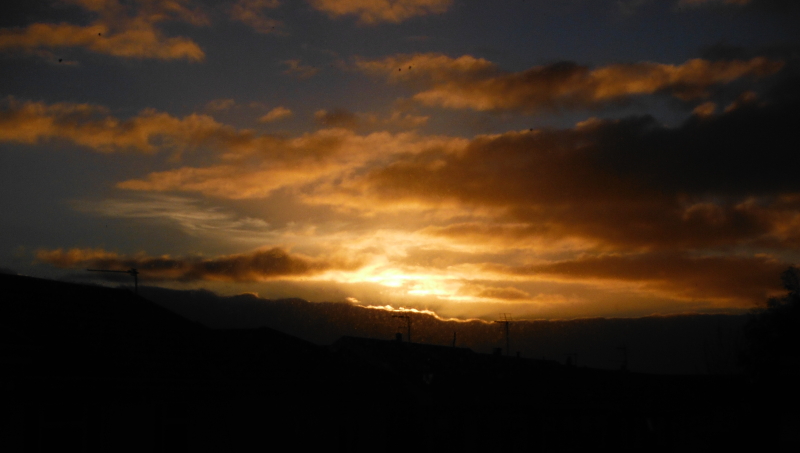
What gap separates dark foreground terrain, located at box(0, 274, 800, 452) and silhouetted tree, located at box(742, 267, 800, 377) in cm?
634

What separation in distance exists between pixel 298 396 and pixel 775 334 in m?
41.7

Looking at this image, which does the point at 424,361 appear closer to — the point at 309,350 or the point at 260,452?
the point at 309,350

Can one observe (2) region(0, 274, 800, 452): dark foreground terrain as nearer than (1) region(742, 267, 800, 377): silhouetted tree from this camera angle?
Yes

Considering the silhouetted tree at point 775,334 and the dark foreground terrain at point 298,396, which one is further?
the silhouetted tree at point 775,334

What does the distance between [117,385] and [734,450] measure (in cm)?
3412

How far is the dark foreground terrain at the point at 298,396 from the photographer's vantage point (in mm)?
16719

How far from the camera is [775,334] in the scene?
166 ft

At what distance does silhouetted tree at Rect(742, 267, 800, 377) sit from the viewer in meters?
49.4

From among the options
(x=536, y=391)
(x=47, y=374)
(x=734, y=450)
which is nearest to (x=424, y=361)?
(x=536, y=391)

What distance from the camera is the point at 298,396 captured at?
23875 millimetres

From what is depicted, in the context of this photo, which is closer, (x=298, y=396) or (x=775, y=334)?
(x=298, y=396)

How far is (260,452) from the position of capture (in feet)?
71.3

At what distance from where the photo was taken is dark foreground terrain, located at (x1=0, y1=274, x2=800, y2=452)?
1672cm

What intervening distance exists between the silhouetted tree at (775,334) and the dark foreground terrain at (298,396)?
6341mm
